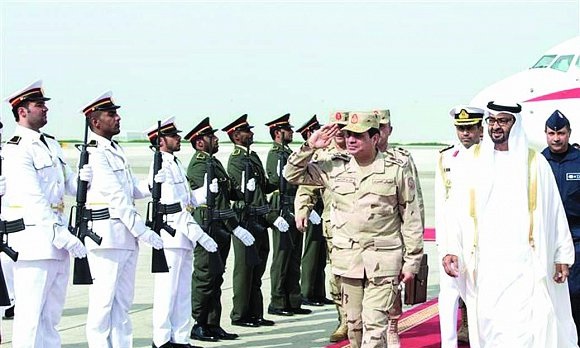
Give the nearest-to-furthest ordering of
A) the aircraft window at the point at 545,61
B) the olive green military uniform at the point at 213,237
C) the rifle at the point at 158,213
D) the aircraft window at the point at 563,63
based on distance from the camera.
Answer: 1. the rifle at the point at 158,213
2. the olive green military uniform at the point at 213,237
3. the aircraft window at the point at 563,63
4. the aircraft window at the point at 545,61

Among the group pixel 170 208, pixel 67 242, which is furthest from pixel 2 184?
pixel 170 208

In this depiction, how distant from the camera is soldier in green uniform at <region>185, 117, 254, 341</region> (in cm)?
893

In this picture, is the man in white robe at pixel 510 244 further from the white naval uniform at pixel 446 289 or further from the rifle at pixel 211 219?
the rifle at pixel 211 219

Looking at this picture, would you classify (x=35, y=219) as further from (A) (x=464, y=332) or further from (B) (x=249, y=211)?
(A) (x=464, y=332)

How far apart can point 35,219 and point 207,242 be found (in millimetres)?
1894

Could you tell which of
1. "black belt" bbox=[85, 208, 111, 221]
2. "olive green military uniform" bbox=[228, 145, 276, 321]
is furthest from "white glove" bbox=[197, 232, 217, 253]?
"black belt" bbox=[85, 208, 111, 221]

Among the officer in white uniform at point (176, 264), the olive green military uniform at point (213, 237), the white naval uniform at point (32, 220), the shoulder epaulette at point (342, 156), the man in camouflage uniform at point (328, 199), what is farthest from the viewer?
the olive green military uniform at point (213, 237)

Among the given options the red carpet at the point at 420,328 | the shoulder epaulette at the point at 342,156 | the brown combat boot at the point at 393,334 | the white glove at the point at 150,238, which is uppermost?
the shoulder epaulette at the point at 342,156

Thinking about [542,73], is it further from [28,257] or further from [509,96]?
[28,257]

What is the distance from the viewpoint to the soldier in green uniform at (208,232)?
29.3 ft

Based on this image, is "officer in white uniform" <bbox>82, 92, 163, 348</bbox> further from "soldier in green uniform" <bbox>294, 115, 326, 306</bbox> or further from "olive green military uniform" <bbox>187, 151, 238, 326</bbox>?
"soldier in green uniform" <bbox>294, 115, 326, 306</bbox>


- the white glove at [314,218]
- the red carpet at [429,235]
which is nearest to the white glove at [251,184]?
the white glove at [314,218]

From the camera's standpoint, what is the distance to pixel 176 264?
8312mm

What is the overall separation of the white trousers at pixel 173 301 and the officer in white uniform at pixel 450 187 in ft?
6.71
